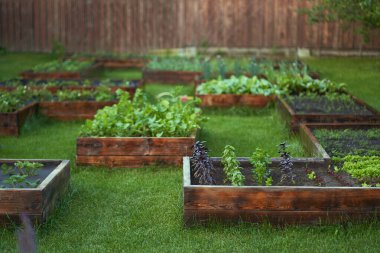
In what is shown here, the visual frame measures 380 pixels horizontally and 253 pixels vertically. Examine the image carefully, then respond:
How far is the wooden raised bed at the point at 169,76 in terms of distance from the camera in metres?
12.5

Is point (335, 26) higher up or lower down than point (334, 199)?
higher up

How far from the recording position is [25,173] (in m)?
5.05

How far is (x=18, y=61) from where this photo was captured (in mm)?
16000

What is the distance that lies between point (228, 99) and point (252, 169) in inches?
169

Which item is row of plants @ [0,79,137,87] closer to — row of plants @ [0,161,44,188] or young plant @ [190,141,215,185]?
row of plants @ [0,161,44,188]

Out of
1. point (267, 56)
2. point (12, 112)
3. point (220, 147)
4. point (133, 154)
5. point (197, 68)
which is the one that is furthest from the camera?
point (267, 56)

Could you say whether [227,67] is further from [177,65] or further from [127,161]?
[127,161]

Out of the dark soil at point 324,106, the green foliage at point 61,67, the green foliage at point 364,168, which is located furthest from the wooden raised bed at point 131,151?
the green foliage at point 61,67

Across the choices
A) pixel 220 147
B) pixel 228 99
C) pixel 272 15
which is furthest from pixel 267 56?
pixel 220 147

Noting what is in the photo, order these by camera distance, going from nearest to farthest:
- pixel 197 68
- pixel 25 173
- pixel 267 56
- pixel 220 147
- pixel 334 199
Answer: pixel 334 199, pixel 25 173, pixel 220 147, pixel 197 68, pixel 267 56

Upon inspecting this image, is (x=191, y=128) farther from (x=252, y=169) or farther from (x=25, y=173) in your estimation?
(x=25, y=173)

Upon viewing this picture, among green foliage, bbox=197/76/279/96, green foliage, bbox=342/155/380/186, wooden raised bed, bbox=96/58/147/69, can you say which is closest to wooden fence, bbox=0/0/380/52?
wooden raised bed, bbox=96/58/147/69

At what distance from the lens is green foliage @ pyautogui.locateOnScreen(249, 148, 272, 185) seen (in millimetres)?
4844

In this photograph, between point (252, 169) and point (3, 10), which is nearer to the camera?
point (252, 169)
